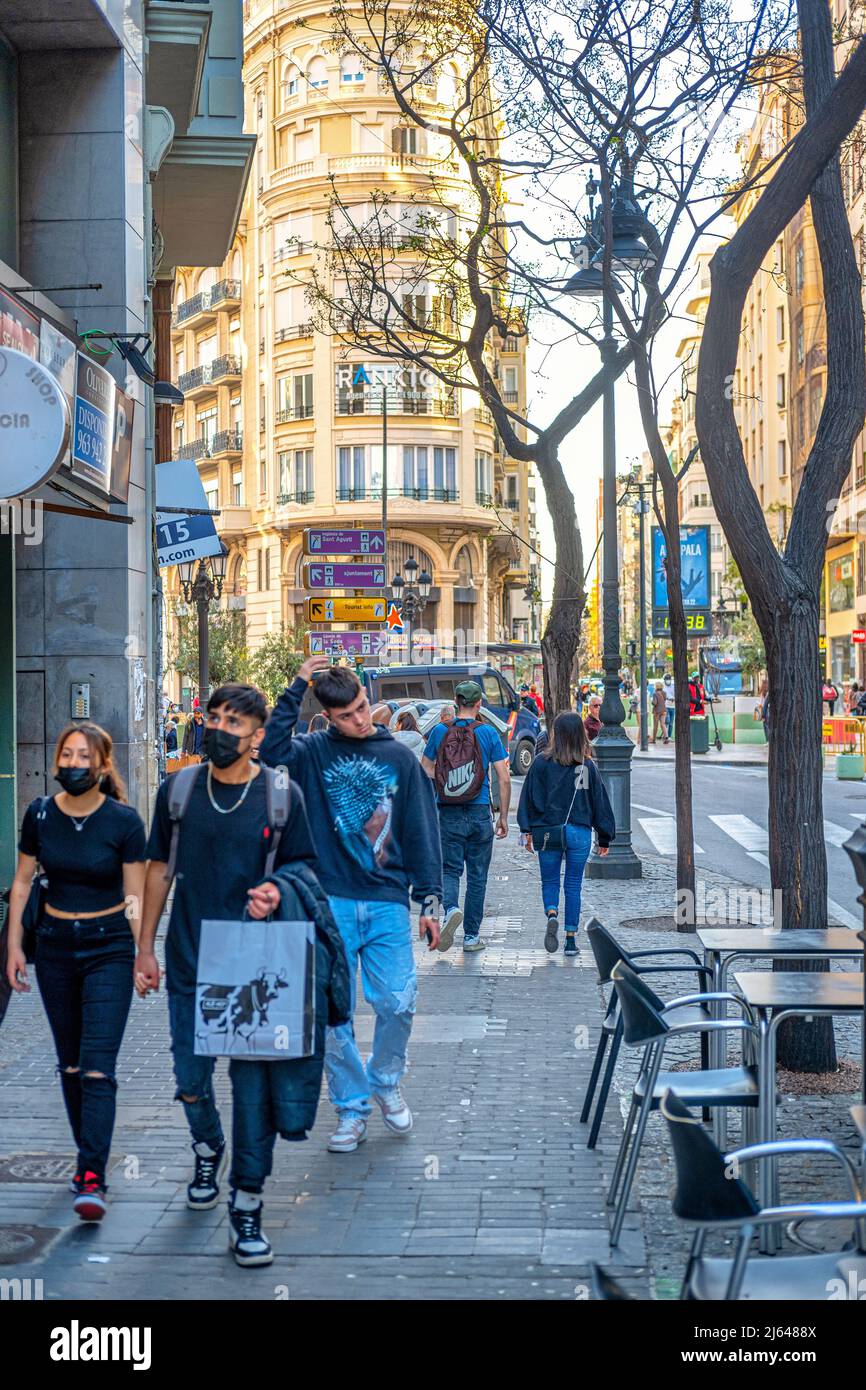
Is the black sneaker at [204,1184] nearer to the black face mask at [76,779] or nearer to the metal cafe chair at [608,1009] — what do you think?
the black face mask at [76,779]

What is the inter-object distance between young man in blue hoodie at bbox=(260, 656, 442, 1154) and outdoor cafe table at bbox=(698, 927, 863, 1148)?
119 cm

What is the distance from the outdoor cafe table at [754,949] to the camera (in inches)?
236

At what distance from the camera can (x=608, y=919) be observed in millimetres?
12703

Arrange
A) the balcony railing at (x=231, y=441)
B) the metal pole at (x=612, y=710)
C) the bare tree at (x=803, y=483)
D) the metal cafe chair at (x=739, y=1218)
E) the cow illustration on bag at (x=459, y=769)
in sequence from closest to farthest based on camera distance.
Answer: the metal cafe chair at (x=739, y=1218) < the bare tree at (x=803, y=483) < the cow illustration on bag at (x=459, y=769) < the metal pole at (x=612, y=710) < the balcony railing at (x=231, y=441)

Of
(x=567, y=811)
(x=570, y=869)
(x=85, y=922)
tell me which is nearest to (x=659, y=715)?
(x=570, y=869)

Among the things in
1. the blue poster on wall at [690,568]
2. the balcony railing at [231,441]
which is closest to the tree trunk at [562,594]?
the blue poster on wall at [690,568]

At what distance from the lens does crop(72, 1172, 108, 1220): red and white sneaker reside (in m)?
5.34

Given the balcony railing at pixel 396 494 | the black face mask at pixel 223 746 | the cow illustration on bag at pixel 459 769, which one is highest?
the balcony railing at pixel 396 494

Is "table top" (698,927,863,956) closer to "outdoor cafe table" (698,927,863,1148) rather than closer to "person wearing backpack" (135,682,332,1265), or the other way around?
"outdoor cafe table" (698,927,863,1148)

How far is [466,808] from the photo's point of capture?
11641 mm

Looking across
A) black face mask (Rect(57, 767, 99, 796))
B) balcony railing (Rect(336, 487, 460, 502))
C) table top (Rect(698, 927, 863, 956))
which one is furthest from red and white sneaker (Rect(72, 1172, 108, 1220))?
balcony railing (Rect(336, 487, 460, 502))

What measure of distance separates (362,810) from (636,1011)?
1740 mm

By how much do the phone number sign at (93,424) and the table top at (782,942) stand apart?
20.0 feet

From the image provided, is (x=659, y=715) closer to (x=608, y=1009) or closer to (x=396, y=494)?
(x=396, y=494)
